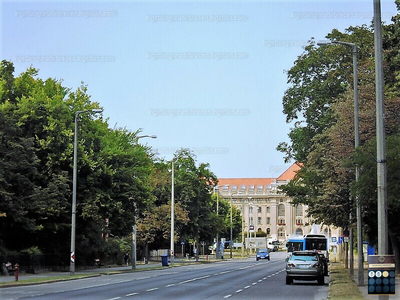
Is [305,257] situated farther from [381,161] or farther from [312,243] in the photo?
[312,243]

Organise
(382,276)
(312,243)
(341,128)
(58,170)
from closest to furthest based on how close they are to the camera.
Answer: (382,276), (341,128), (58,170), (312,243)

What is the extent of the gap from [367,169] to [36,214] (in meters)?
25.1

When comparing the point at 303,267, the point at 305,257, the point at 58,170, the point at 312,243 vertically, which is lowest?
the point at 303,267

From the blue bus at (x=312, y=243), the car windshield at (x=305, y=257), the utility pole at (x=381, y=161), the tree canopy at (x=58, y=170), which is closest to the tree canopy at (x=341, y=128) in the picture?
the car windshield at (x=305, y=257)

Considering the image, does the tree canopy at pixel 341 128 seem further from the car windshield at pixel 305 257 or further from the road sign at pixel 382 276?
the road sign at pixel 382 276

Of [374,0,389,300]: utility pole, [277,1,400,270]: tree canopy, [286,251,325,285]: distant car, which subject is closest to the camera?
[374,0,389,300]: utility pole

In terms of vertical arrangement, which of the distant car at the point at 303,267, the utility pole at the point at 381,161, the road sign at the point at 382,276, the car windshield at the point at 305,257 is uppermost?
the utility pole at the point at 381,161

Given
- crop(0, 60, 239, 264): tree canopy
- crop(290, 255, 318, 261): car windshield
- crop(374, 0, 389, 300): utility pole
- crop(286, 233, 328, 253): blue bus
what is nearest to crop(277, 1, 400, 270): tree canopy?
crop(290, 255, 318, 261): car windshield

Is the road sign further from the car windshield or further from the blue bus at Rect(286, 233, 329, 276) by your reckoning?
the blue bus at Rect(286, 233, 329, 276)

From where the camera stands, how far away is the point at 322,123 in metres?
51.0

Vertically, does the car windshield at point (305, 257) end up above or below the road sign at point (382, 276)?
below

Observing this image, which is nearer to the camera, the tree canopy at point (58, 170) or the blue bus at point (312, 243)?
the tree canopy at point (58, 170)

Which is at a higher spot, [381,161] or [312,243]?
[381,161]

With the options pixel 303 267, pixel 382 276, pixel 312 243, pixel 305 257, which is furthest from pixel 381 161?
pixel 312 243
